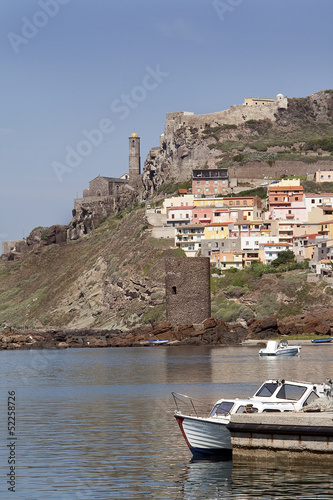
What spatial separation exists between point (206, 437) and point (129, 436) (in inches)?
213

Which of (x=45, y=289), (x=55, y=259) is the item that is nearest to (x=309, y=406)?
(x=45, y=289)

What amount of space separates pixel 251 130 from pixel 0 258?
51.7 m

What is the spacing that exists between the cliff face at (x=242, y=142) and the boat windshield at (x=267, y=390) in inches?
4863

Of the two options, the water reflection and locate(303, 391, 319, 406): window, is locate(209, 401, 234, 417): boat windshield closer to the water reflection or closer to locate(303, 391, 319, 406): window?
the water reflection

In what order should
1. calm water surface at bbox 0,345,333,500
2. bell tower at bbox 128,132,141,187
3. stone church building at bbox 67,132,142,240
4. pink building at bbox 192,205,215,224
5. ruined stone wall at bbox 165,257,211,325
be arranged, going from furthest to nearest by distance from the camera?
bell tower at bbox 128,132,141,187, stone church building at bbox 67,132,142,240, pink building at bbox 192,205,215,224, ruined stone wall at bbox 165,257,211,325, calm water surface at bbox 0,345,333,500

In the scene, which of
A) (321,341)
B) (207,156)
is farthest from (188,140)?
(321,341)

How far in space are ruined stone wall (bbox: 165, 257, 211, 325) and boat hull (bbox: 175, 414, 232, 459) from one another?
65.3 metres

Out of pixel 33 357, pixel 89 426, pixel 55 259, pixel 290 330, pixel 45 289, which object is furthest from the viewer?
pixel 55 259

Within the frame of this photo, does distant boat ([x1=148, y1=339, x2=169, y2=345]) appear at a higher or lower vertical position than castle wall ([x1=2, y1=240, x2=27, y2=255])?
lower

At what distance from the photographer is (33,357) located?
8450 centimetres

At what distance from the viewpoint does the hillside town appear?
117m

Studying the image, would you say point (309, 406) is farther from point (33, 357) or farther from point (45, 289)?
point (45, 289)

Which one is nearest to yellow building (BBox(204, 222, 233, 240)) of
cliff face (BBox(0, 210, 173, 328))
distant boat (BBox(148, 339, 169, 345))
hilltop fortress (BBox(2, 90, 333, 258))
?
cliff face (BBox(0, 210, 173, 328))

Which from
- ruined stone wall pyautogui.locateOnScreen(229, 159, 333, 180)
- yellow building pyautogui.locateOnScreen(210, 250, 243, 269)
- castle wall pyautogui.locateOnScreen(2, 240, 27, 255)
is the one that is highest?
ruined stone wall pyautogui.locateOnScreen(229, 159, 333, 180)
